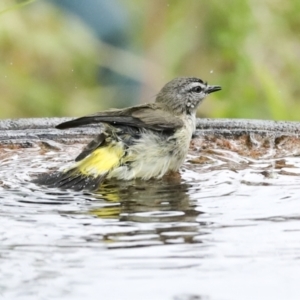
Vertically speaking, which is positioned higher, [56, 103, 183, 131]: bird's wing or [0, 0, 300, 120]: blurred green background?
[0, 0, 300, 120]: blurred green background

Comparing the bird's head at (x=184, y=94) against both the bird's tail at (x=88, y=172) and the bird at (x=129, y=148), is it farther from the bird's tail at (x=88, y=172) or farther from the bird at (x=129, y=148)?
the bird's tail at (x=88, y=172)

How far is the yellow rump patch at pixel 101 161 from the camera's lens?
14.3 feet

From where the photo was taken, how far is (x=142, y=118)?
476cm

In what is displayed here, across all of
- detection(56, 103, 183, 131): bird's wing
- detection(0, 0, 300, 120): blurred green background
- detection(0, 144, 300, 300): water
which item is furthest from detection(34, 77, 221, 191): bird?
detection(0, 0, 300, 120): blurred green background

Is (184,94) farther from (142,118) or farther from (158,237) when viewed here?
(158,237)

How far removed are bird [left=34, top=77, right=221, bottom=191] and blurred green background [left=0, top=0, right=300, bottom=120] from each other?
65.5 inches

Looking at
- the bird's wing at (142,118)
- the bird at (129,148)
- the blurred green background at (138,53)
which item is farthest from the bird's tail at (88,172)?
the blurred green background at (138,53)

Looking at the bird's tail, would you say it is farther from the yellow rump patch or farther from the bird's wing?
the bird's wing

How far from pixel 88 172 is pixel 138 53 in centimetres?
267

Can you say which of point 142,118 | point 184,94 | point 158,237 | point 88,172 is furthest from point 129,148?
point 158,237

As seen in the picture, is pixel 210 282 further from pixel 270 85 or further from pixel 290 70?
pixel 290 70

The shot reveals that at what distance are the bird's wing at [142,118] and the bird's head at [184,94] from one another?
20cm

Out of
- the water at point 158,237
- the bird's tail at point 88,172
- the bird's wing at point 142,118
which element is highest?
the bird's wing at point 142,118

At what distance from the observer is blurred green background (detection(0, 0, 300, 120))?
6633 millimetres
